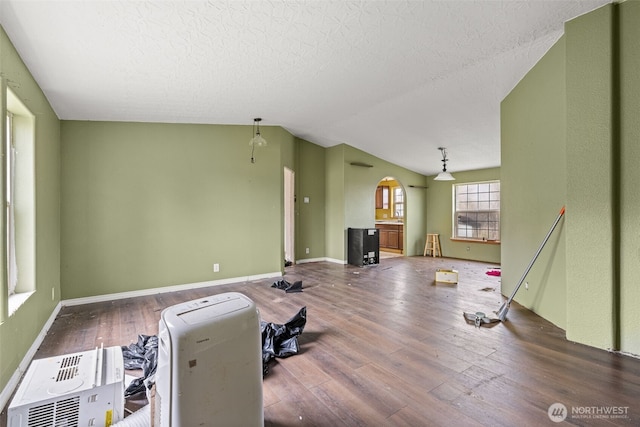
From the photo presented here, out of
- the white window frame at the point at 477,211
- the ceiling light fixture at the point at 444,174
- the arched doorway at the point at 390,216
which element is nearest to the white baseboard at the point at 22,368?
the ceiling light fixture at the point at 444,174

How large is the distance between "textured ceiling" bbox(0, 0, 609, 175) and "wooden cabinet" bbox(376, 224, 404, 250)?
14.3 ft

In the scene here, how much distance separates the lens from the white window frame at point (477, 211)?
22.3 feet

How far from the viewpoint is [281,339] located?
2445 mm

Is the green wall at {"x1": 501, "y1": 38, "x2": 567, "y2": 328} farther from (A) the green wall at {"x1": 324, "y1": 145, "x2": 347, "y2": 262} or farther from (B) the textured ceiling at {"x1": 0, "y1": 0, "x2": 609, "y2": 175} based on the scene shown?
(A) the green wall at {"x1": 324, "y1": 145, "x2": 347, "y2": 262}

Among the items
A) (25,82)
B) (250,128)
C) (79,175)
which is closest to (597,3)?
(250,128)

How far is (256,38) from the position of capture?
2.34 m

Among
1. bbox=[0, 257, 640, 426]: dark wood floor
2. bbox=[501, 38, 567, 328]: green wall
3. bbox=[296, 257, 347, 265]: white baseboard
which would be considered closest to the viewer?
bbox=[0, 257, 640, 426]: dark wood floor

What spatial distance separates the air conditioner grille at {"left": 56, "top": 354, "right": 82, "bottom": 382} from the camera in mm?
1355

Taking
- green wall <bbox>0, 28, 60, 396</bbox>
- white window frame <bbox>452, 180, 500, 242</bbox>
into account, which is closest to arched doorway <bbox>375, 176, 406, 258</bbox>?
white window frame <bbox>452, 180, 500, 242</bbox>

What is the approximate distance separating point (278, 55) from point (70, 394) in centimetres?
267

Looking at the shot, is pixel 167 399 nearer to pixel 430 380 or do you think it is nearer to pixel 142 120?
pixel 430 380

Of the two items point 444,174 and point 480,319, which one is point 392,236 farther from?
point 480,319

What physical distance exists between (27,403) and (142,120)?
3.67 m

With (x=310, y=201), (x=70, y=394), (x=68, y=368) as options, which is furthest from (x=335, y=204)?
(x=70, y=394)
